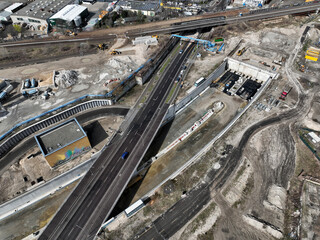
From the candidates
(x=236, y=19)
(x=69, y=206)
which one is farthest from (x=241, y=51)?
(x=69, y=206)

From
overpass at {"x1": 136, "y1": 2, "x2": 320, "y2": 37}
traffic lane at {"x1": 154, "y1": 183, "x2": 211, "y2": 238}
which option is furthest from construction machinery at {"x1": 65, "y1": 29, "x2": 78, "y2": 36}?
traffic lane at {"x1": 154, "y1": 183, "x2": 211, "y2": 238}

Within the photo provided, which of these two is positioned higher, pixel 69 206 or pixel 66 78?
pixel 66 78

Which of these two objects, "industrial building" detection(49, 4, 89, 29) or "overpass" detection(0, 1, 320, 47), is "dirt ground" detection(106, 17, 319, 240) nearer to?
"overpass" detection(0, 1, 320, 47)

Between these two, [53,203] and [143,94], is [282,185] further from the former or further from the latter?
[53,203]

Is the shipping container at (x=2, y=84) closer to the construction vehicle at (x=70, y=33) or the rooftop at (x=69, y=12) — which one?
the construction vehicle at (x=70, y=33)

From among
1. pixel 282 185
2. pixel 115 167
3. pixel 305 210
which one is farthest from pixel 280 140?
pixel 115 167

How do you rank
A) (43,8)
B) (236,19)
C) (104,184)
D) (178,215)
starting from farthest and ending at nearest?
(43,8) < (236,19) < (104,184) < (178,215)

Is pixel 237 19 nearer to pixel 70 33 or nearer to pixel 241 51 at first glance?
pixel 241 51
